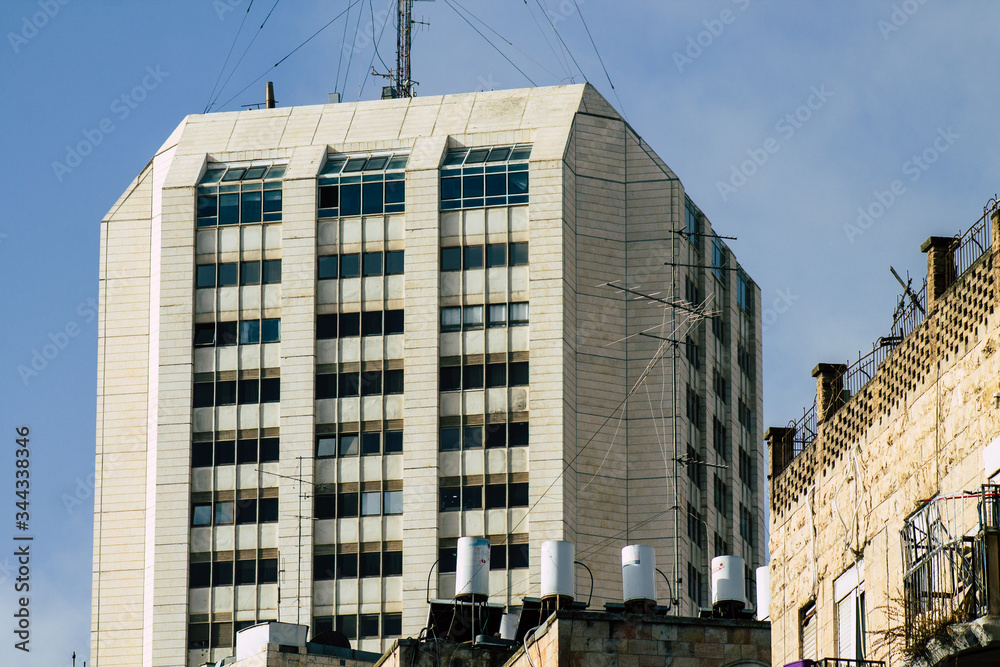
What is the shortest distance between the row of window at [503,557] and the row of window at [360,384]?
864 cm

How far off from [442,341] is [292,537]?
12249 millimetres

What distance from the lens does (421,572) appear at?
109938 mm

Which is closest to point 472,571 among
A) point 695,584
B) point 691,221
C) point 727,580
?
point 727,580

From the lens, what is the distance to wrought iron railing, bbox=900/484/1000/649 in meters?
30.2

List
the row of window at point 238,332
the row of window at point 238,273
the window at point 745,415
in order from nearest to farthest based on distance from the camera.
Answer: the row of window at point 238,332, the row of window at point 238,273, the window at point 745,415

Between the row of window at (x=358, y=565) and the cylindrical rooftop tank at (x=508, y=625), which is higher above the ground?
the row of window at (x=358, y=565)

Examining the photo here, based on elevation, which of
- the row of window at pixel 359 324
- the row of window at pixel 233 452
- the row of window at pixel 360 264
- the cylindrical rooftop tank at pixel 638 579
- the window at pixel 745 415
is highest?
the row of window at pixel 360 264

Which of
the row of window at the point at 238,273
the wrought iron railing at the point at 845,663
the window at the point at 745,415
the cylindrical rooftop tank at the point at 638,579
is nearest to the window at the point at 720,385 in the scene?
the window at the point at 745,415

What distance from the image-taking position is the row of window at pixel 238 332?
382 feet

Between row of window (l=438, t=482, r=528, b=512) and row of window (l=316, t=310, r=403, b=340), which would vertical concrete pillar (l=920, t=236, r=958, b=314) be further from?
row of window (l=316, t=310, r=403, b=340)

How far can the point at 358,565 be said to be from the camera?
111375 millimetres

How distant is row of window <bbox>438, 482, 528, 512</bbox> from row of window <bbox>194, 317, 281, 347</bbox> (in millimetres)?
12435

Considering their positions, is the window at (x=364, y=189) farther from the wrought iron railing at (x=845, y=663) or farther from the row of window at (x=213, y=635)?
the wrought iron railing at (x=845, y=663)

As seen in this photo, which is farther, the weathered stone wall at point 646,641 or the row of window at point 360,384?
the row of window at point 360,384
